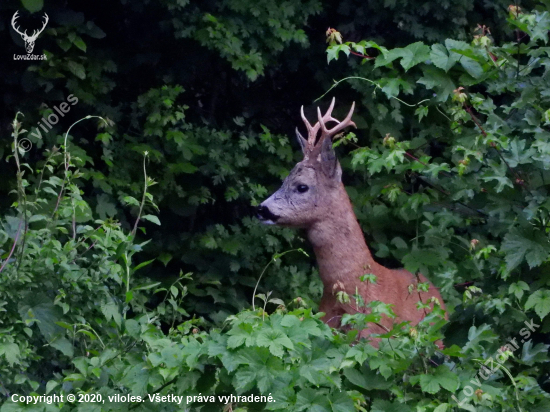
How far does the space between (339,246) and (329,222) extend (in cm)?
16

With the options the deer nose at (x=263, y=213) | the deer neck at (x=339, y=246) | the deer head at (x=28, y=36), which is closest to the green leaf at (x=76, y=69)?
the deer head at (x=28, y=36)

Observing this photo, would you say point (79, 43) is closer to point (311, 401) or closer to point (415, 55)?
point (415, 55)

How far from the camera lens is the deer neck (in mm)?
5230

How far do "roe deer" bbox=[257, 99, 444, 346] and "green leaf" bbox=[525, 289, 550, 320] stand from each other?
5.73ft

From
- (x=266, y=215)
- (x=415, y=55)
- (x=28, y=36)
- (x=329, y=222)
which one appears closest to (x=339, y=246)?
(x=329, y=222)

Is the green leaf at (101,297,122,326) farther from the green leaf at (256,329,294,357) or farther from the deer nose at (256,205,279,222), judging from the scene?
the deer nose at (256,205,279,222)

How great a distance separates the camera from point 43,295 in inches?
158

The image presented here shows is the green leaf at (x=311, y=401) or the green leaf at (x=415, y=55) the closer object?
the green leaf at (x=311, y=401)

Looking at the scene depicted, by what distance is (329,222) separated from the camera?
5352 mm

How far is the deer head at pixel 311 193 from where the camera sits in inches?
211

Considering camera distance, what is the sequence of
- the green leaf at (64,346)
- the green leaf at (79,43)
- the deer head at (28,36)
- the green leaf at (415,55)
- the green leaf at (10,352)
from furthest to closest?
the green leaf at (79,43) → the deer head at (28,36) → the green leaf at (64,346) → the green leaf at (415,55) → the green leaf at (10,352)

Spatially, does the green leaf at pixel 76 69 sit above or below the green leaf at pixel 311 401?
below

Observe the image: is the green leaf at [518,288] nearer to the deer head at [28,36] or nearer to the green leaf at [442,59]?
the green leaf at [442,59]

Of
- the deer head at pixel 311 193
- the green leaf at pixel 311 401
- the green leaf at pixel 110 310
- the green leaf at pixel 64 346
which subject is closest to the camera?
the green leaf at pixel 311 401
